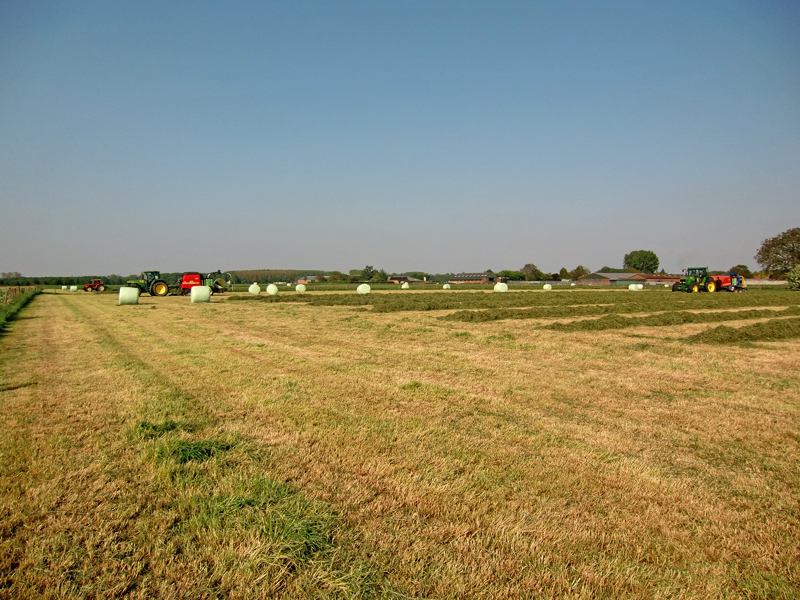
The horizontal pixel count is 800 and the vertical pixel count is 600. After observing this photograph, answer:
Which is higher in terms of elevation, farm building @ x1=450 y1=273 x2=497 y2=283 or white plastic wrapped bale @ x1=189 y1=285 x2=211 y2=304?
farm building @ x1=450 y1=273 x2=497 y2=283

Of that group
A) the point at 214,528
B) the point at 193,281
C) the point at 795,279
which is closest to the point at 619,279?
the point at 795,279

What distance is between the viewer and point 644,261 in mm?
182625

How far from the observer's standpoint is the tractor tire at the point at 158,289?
1667 inches

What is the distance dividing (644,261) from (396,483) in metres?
204

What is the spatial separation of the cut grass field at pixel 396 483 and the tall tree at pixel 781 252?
125 metres

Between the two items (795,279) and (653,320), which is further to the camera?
(795,279)

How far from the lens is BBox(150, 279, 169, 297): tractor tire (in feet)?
139

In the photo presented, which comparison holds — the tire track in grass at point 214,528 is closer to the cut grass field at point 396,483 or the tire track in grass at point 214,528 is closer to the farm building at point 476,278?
the cut grass field at point 396,483

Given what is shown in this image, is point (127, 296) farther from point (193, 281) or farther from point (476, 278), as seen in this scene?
point (476, 278)

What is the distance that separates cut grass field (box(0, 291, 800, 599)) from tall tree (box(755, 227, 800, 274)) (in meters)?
125

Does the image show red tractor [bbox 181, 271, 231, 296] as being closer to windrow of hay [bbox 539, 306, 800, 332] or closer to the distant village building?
windrow of hay [bbox 539, 306, 800, 332]

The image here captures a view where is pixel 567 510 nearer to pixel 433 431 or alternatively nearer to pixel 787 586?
pixel 787 586

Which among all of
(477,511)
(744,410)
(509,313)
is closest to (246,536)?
(477,511)

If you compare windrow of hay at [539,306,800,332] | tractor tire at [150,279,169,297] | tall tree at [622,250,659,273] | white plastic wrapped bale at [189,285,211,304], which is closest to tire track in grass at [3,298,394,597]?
windrow of hay at [539,306,800,332]
